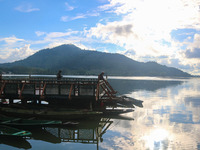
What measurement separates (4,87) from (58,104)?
857 cm

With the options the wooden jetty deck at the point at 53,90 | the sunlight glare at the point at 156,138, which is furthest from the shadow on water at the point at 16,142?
the sunlight glare at the point at 156,138

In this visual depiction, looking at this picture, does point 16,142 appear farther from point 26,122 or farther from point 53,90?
point 53,90

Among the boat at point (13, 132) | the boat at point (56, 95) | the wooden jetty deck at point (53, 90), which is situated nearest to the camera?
the boat at point (13, 132)

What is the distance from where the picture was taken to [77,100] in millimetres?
27109

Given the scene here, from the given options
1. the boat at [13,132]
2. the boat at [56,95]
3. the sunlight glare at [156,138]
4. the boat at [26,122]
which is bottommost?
the sunlight glare at [156,138]

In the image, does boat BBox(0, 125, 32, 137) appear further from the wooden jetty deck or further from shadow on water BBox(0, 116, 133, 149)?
the wooden jetty deck

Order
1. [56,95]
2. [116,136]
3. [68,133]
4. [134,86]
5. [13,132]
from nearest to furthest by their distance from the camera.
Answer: [13,132]
[116,136]
[68,133]
[56,95]
[134,86]

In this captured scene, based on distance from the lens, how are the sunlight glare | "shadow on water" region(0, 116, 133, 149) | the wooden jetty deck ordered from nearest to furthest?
the sunlight glare
"shadow on water" region(0, 116, 133, 149)
the wooden jetty deck

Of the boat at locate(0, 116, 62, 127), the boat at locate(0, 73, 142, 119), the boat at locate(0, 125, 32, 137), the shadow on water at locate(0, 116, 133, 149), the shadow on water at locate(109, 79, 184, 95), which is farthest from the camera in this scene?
the shadow on water at locate(109, 79, 184, 95)

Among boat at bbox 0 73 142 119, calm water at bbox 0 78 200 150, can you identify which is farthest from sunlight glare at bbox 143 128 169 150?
boat at bbox 0 73 142 119

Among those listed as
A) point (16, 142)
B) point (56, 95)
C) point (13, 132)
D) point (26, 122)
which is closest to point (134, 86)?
point (56, 95)

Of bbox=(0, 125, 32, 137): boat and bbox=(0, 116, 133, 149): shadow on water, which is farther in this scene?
bbox=(0, 116, 133, 149): shadow on water

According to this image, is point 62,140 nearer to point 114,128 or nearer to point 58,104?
point 114,128

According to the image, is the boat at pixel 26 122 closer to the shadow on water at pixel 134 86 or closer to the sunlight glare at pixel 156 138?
the sunlight glare at pixel 156 138
